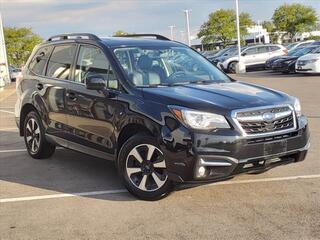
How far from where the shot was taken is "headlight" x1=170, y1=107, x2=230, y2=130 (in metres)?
5.05

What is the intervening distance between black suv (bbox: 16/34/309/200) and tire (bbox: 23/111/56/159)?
16cm

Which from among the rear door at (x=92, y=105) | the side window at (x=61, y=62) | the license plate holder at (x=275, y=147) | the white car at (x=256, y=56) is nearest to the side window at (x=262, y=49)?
the white car at (x=256, y=56)

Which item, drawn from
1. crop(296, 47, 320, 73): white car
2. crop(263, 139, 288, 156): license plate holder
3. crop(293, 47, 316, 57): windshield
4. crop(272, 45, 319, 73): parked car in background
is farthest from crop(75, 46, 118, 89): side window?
crop(293, 47, 316, 57): windshield

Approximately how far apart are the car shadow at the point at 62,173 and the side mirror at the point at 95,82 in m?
1.20

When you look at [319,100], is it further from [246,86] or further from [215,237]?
[215,237]

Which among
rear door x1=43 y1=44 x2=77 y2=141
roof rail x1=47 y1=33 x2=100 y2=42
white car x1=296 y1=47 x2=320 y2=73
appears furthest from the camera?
white car x1=296 y1=47 x2=320 y2=73

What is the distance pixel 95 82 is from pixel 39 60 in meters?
2.30

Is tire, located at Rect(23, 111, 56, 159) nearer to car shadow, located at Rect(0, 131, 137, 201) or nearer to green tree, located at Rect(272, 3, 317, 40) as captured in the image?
car shadow, located at Rect(0, 131, 137, 201)

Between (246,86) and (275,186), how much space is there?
1205mm

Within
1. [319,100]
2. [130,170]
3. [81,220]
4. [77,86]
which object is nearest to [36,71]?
[77,86]

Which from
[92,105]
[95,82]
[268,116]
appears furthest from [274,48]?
[268,116]

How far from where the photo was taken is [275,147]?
526 centimetres

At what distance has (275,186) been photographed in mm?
5930

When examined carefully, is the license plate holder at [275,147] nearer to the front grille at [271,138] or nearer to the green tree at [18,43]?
the front grille at [271,138]
